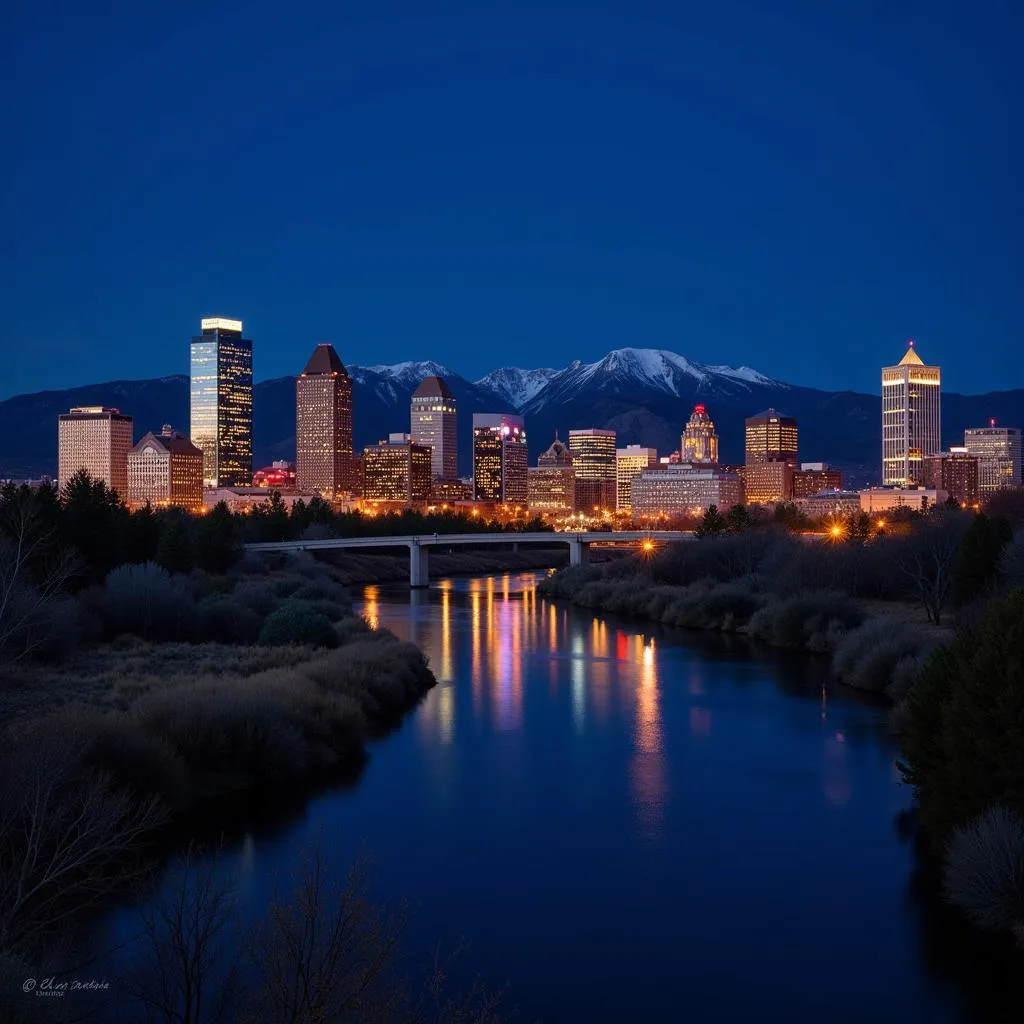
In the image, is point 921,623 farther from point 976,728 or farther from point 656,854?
point 976,728

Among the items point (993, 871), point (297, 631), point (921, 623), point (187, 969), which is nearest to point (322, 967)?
point (187, 969)

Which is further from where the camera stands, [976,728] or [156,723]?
[156,723]

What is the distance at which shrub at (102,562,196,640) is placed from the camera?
45156 millimetres

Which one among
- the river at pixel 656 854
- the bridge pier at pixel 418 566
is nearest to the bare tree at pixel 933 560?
the river at pixel 656 854

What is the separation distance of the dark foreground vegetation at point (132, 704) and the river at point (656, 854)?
1416mm

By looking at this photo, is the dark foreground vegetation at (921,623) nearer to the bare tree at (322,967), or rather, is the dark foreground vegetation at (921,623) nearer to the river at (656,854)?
the river at (656,854)

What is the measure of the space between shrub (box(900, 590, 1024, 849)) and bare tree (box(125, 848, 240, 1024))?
11.0m

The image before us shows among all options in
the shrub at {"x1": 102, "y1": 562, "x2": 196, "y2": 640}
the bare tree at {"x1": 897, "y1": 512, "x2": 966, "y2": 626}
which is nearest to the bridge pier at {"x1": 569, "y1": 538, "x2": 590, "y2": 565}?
the bare tree at {"x1": 897, "y1": 512, "x2": 966, "y2": 626}

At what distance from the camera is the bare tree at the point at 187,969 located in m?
11.6

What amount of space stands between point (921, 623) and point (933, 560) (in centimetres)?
900

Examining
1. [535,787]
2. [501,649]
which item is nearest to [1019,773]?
[535,787]

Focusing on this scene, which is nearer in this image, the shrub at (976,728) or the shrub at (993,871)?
the shrub at (993,871)

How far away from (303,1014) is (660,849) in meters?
12.7

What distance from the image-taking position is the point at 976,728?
62.5 feet
